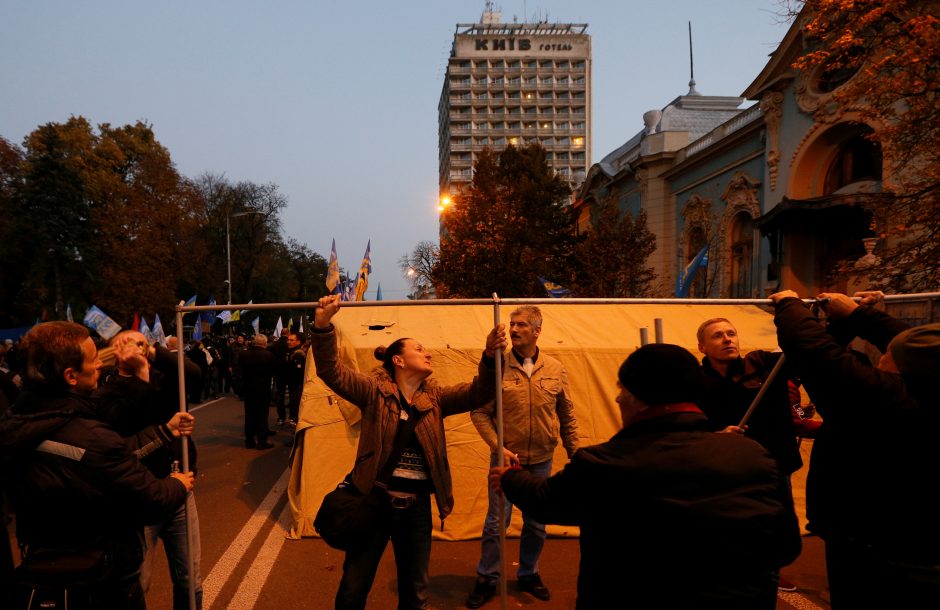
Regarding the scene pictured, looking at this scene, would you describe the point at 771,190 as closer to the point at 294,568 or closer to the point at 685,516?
the point at 294,568

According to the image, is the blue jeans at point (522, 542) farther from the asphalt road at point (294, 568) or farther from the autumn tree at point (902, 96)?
the autumn tree at point (902, 96)

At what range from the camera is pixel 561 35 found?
11006 centimetres

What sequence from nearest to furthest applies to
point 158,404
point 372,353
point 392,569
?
point 158,404
point 392,569
point 372,353

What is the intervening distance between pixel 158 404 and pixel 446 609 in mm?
2515

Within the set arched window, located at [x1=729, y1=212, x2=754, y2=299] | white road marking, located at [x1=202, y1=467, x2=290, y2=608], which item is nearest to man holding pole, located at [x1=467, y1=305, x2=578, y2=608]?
white road marking, located at [x1=202, y1=467, x2=290, y2=608]

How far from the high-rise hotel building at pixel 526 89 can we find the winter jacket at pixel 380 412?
108694 millimetres

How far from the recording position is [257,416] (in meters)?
10.2

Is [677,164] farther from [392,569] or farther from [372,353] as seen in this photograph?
[392,569]

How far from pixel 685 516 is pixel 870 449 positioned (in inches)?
39.8

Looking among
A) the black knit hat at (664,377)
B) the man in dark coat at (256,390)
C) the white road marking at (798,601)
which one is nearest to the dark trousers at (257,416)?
the man in dark coat at (256,390)

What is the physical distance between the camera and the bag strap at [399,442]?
125 inches

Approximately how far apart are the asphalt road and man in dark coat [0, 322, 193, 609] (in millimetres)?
2251

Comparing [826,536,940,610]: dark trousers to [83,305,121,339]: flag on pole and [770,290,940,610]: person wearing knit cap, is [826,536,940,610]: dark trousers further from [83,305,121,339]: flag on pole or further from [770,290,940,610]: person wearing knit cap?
[83,305,121,339]: flag on pole

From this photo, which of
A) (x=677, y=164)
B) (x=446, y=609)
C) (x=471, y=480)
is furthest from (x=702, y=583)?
(x=677, y=164)
